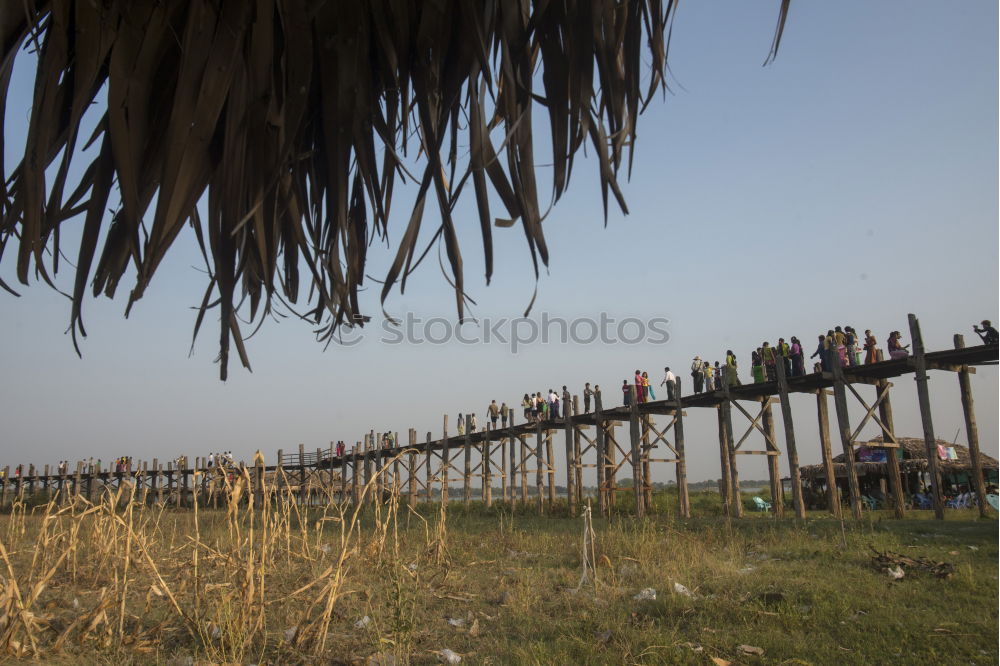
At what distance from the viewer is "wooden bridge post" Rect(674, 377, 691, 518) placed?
53.5ft

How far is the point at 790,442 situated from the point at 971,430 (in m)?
2.95

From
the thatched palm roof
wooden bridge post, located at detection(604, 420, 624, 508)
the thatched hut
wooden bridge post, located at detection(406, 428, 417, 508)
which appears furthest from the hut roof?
the thatched palm roof

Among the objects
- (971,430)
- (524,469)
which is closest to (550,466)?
(524,469)

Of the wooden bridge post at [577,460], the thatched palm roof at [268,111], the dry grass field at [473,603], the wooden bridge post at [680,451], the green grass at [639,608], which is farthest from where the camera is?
the wooden bridge post at [577,460]

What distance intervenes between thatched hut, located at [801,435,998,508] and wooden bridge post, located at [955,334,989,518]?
10.5m

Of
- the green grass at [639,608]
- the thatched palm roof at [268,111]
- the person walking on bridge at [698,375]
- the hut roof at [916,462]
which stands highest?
the person walking on bridge at [698,375]

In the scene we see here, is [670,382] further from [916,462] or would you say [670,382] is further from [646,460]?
[916,462]

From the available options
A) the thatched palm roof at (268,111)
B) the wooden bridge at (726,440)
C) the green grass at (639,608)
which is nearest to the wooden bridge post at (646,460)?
the wooden bridge at (726,440)

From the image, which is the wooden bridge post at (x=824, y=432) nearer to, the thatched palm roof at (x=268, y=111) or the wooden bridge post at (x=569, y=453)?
the wooden bridge post at (x=569, y=453)

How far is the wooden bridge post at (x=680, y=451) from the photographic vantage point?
1631 centimetres

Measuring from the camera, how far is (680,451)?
1688 cm

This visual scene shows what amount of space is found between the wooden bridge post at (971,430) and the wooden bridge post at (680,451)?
222 inches

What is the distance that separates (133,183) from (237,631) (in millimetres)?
3311

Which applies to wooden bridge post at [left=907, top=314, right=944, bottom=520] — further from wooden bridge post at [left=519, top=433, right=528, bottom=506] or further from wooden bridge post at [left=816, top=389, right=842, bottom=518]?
wooden bridge post at [left=519, top=433, right=528, bottom=506]
